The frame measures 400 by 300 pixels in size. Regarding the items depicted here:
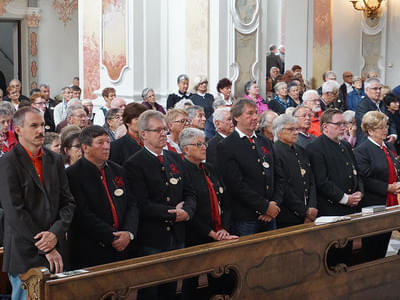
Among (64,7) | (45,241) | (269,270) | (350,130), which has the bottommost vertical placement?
(269,270)

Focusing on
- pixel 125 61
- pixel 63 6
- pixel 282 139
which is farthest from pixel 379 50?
pixel 282 139

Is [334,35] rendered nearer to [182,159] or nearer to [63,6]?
[63,6]

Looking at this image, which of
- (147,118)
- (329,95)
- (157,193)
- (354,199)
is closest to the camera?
(157,193)

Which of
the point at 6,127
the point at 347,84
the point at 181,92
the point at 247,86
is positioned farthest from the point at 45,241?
the point at 347,84

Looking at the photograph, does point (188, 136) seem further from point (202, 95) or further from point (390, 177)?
point (202, 95)

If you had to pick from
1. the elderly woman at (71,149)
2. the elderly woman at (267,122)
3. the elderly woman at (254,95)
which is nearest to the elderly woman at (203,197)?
the elderly woman at (71,149)

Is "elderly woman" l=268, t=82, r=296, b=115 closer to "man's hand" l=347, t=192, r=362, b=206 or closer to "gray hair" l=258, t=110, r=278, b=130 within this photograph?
"gray hair" l=258, t=110, r=278, b=130

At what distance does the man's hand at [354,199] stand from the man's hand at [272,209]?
71 centimetres

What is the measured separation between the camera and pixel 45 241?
3.96 metres

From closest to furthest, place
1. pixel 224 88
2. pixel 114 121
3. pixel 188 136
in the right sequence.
Result: pixel 188 136
pixel 114 121
pixel 224 88

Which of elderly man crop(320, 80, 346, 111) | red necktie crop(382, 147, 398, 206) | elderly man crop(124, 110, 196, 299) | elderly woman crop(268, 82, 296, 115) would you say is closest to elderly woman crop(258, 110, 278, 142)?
red necktie crop(382, 147, 398, 206)

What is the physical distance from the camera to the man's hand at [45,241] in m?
3.95

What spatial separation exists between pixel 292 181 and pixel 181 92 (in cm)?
482

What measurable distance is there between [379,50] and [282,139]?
965cm
